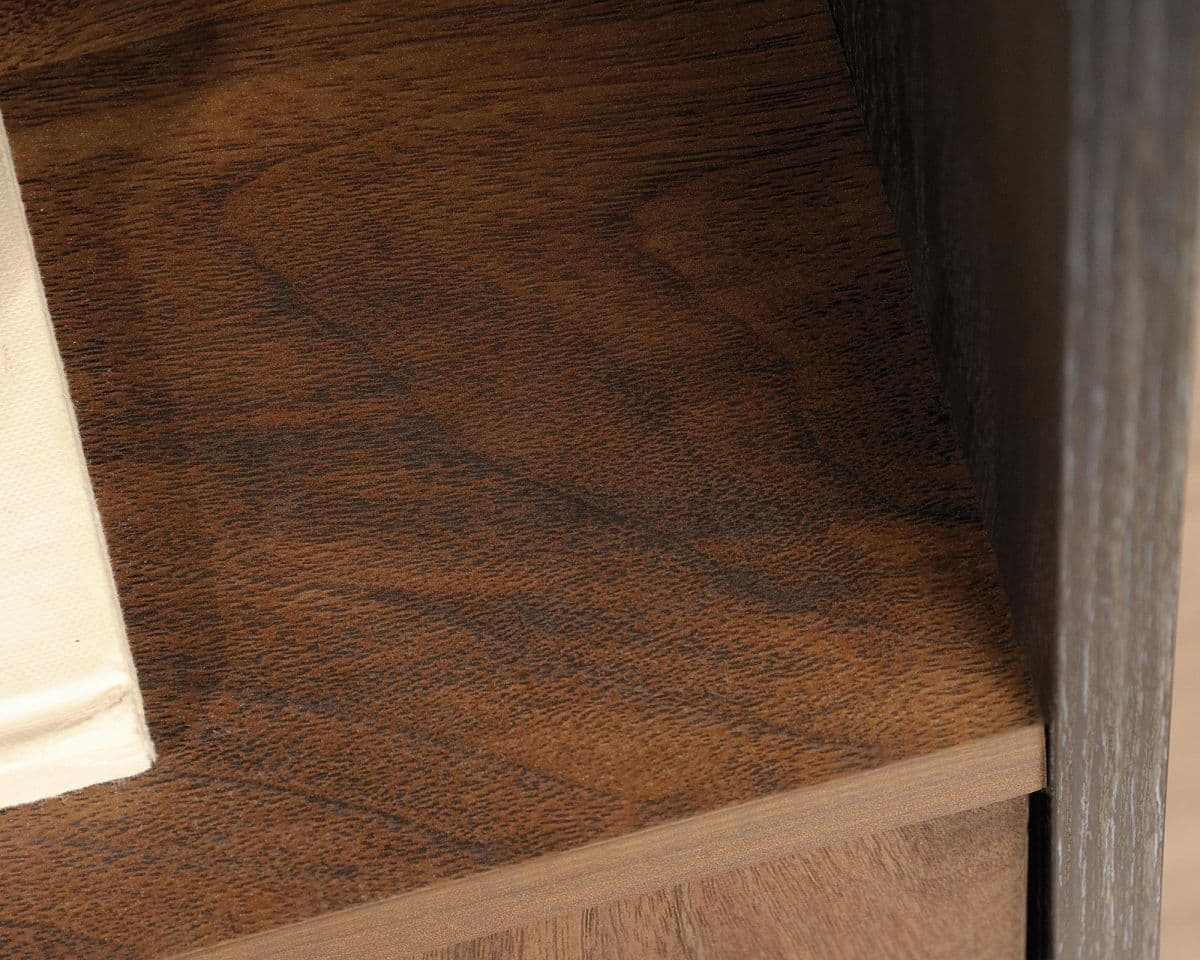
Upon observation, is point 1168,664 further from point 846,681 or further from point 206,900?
point 206,900

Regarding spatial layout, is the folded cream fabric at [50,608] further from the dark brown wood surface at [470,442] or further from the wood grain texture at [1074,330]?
the wood grain texture at [1074,330]

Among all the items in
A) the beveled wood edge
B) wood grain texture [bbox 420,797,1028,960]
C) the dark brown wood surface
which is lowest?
wood grain texture [bbox 420,797,1028,960]

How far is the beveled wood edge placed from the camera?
0.26 m

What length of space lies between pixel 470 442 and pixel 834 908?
0.14 metres

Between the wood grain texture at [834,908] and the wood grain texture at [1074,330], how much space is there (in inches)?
0.5

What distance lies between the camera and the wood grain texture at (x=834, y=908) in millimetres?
306

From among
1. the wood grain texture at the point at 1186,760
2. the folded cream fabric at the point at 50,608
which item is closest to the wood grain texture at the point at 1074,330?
the wood grain texture at the point at 1186,760

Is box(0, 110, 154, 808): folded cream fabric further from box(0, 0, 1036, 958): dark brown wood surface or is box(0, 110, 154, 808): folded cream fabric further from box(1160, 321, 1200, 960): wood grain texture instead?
box(1160, 321, 1200, 960): wood grain texture

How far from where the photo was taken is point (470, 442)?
0.31 metres

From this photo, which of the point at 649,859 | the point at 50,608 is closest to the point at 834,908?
the point at 649,859

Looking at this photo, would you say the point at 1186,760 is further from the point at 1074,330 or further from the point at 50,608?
the point at 50,608

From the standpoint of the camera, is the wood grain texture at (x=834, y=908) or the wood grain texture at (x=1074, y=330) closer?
the wood grain texture at (x=1074, y=330)

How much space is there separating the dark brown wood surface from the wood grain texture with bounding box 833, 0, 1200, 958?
2cm

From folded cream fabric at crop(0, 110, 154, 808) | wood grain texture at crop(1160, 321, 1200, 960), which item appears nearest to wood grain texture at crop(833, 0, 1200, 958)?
wood grain texture at crop(1160, 321, 1200, 960)
